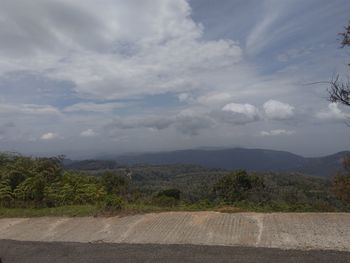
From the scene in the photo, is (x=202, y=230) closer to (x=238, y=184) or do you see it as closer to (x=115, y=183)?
(x=115, y=183)

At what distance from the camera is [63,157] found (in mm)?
12938

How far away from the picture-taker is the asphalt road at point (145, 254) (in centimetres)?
550

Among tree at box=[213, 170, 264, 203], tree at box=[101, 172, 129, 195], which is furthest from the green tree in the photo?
tree at box=[213, 170, 264, 203]

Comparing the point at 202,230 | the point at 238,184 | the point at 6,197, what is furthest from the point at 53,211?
the point at 238,184

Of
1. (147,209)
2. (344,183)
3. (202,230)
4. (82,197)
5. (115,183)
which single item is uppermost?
(344,183)

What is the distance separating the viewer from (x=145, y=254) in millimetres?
6055

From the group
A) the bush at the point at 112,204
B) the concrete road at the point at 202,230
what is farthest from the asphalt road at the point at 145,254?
the bush at the point at 112,204

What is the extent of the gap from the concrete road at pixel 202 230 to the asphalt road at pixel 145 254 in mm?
312

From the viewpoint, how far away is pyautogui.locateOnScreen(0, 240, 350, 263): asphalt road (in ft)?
18.0

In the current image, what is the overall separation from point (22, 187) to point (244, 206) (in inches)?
228

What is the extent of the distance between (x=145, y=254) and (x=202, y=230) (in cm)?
143

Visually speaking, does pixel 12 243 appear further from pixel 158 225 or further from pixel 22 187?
pixel 22 187

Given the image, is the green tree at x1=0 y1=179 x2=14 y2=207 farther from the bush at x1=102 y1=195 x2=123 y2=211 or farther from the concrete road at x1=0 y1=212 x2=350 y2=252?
the bush at x1=102 y1=195 x2=123 y2=211

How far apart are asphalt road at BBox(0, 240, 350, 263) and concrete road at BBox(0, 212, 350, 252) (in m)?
0.31
